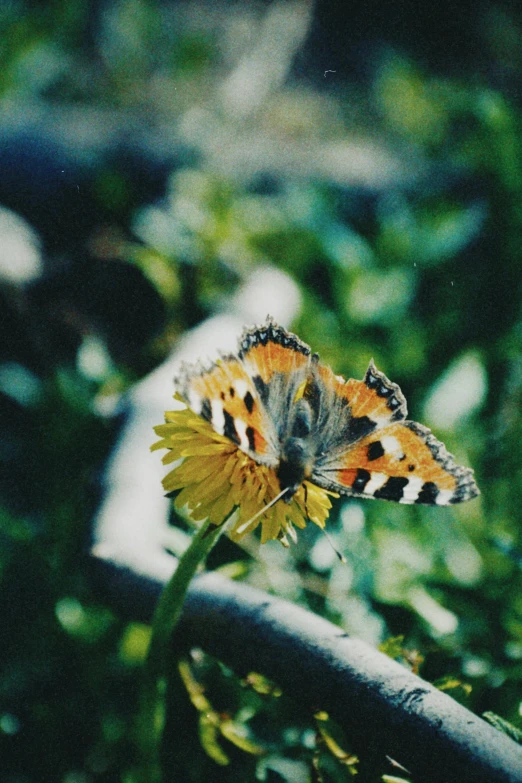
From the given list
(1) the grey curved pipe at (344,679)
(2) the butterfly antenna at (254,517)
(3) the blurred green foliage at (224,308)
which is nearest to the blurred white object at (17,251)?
(3) the blurred green foliage at (224,308)

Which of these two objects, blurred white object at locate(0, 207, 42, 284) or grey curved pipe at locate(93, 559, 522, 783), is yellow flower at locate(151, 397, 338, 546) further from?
blurred white object at locate(0, 207, 42, 284)

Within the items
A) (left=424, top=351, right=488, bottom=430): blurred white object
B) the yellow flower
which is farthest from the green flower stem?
(left=424, top=351, right=488, bottom=430): blurred white object

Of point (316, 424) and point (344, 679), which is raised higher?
point (316, 424)

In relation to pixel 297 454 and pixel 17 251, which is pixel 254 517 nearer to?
pixel 297 454

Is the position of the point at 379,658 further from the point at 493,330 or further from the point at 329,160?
the point at 329,160

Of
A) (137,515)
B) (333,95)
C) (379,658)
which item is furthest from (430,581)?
(333,95)

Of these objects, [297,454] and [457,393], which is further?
[457,393]

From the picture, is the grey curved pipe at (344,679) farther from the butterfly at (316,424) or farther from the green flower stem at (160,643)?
the butterfly at (316,424)

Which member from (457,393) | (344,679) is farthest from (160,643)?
(457,393)
